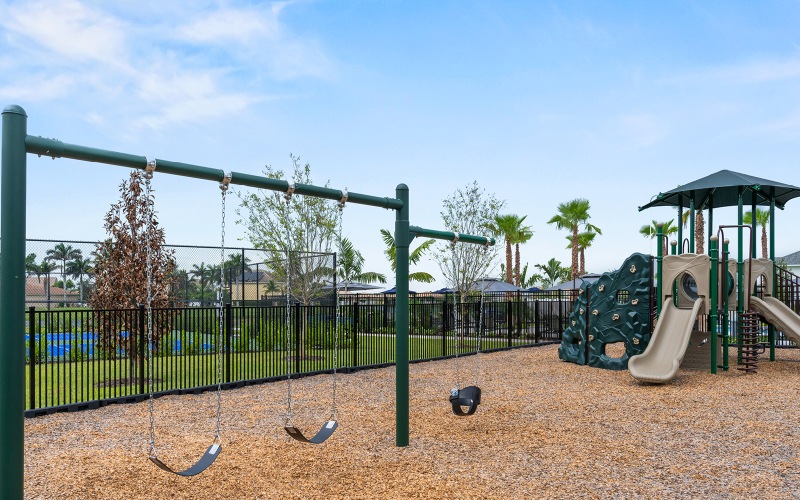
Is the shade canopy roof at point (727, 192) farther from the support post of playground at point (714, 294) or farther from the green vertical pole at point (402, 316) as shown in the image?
the green vertical pole at point (402, 316)

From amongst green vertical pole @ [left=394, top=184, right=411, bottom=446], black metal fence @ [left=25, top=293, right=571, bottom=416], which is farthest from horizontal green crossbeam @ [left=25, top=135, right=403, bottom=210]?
black metal fence @ [left=25, top=293, right=571, bottom=416]

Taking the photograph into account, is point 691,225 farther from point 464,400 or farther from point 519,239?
point 519,239

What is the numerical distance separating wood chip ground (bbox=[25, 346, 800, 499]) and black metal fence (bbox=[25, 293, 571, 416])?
824 mm

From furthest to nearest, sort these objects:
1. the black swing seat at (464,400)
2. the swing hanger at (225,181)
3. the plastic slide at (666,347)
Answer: the plastic slide at (666,347)
the black swing seat at (464,400)
the swing hanger at (225,181)

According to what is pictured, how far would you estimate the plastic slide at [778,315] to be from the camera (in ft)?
40.1

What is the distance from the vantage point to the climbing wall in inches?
490

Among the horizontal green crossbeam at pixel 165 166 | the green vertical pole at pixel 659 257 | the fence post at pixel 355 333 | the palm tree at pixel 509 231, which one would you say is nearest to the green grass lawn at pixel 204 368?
the fence post at pixel 355 333

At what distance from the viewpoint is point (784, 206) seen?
1533 cm

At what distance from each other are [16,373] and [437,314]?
1310 cm

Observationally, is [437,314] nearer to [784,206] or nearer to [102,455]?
[784,206]

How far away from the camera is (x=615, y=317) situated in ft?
41.8

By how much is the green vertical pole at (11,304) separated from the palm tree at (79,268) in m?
13.9

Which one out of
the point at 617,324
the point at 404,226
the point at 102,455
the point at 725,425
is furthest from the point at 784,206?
the point at 102,455

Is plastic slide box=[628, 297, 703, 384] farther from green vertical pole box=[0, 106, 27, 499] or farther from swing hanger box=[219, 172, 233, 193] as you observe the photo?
green vertical pole box=[0, 106, 27, 499]
